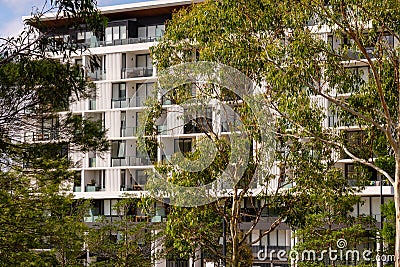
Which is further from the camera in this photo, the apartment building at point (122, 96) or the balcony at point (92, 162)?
the balcony at point (92, 162)

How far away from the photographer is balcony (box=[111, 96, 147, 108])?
47219 mm

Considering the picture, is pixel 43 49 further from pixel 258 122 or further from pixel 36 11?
pixel 258 122

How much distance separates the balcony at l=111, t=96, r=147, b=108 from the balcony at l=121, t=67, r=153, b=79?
1.13m

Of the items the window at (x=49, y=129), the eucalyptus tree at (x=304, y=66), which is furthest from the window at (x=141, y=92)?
the window at (x=49, y=129)

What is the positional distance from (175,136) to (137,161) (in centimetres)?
327

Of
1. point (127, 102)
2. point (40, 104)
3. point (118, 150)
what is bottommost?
point (40, 104)

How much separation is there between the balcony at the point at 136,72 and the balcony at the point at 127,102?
1128 millimetres

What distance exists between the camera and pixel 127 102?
4731 centimetres

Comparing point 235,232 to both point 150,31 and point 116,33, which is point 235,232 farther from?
point 116,33

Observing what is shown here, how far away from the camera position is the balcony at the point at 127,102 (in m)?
47.2

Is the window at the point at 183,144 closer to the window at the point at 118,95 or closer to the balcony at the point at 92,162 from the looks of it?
the window at the point at 118,95

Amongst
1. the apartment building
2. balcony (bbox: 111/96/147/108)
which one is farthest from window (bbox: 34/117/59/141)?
balcony (bbox: 111/96/147/108)

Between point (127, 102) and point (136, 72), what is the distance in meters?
1.60
